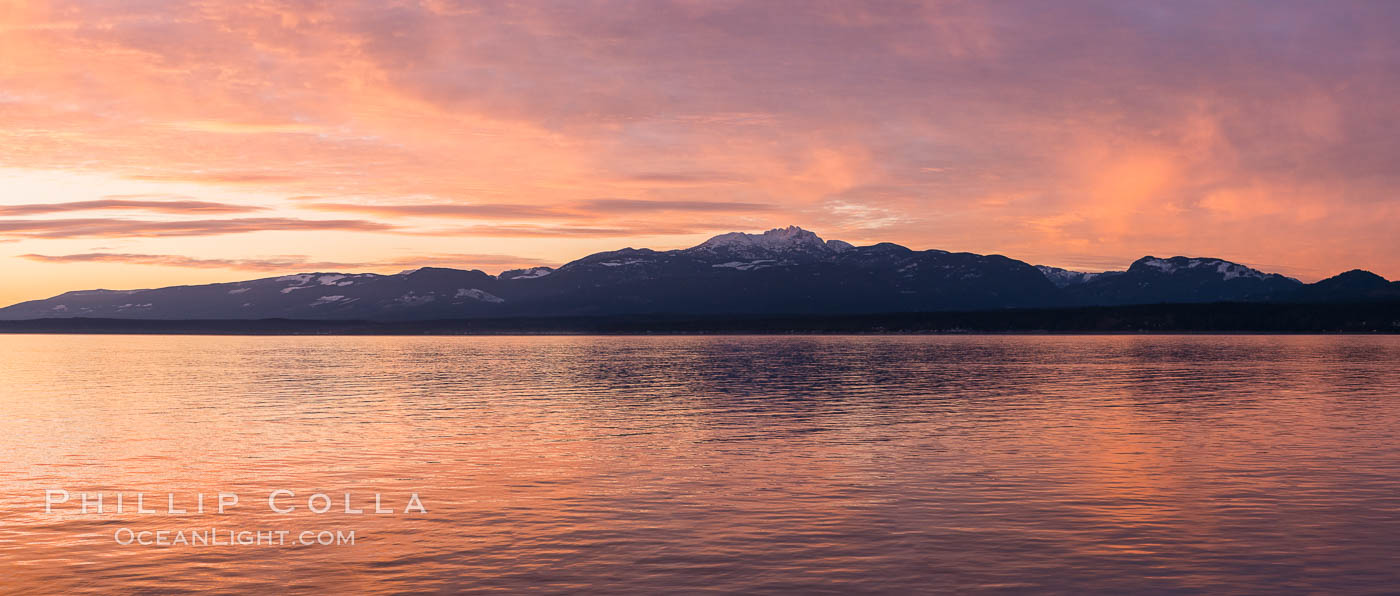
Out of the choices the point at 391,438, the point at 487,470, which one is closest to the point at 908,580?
the point at 487,470

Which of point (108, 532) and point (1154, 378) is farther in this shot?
point (1154, 378)

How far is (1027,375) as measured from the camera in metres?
91.8

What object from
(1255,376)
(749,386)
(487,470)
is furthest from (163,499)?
(1255,376)

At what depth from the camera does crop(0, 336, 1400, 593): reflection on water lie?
64.4 feet

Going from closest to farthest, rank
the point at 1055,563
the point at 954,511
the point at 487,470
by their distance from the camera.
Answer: the point at 1055,563
the point at 954,511
the point at 487,470

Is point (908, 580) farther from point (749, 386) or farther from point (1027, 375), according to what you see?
point (1027, 375)

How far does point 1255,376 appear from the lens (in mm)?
87750

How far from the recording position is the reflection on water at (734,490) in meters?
19.6

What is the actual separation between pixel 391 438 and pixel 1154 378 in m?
68.2

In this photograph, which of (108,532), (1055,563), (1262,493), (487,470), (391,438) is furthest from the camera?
(391,438)

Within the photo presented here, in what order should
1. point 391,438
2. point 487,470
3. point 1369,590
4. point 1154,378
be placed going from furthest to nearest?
point 1154,378, point 391,438, point 487,470, point 1369,590

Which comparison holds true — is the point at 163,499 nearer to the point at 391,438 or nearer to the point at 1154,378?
the point at 391,438

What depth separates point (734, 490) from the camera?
28.6 m

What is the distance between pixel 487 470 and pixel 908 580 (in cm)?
1732
